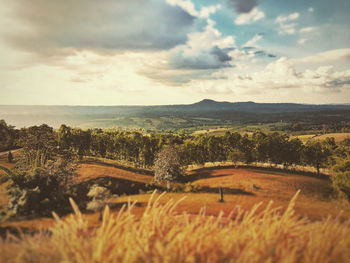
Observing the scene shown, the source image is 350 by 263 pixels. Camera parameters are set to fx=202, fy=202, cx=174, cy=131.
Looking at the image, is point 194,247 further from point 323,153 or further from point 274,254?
point 323,153

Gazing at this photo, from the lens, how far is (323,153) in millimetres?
66375

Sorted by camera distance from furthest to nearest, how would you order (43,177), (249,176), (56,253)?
(249,176) → (43,177) → (56,253)

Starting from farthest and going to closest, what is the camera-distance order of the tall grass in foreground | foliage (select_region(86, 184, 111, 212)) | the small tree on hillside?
1. the small tree on hillside
2. foliage (select_region(86, 184, 111, 212))
3. the tall grass in foreground

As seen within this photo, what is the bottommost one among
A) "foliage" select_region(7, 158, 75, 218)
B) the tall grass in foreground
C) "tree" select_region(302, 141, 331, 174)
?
"tree" select_region(302, 141, 331, 174)

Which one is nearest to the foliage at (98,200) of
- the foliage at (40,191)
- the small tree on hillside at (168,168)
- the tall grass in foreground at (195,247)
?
the foliage at (40,191)

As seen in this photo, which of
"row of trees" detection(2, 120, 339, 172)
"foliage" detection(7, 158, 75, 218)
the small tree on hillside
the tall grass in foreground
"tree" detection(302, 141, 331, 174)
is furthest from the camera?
"row of trees" detection(2, 120, 339, 172)

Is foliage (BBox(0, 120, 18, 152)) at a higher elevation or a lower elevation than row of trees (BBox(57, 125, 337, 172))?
higher

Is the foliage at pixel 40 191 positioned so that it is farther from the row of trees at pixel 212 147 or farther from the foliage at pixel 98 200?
the row of trees at pixel 212 147

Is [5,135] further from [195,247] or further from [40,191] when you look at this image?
[195,247]

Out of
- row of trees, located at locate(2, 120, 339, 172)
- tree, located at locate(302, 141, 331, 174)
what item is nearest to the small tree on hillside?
row of trees, located at locate(2, 120, 339, 172)

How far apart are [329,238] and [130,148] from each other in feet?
257

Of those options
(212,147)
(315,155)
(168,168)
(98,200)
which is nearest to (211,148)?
(212,147)

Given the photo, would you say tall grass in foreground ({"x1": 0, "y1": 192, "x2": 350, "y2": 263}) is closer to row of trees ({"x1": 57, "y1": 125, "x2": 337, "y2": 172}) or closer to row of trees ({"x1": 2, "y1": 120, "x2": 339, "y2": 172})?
row of trees ({"x1": 2, "y1": 120, "x2": 339, "y2": 172})

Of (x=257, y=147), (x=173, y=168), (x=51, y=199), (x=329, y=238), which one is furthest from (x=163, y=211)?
(x=257, y=147)
